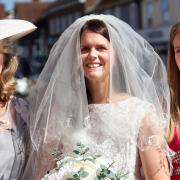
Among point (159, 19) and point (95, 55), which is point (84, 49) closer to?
point (95, 55)

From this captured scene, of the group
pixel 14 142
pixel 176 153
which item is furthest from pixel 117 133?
pixel 14 142

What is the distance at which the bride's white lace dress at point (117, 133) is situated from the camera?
2682mm

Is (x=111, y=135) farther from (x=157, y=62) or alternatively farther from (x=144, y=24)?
(x=144, y=24)

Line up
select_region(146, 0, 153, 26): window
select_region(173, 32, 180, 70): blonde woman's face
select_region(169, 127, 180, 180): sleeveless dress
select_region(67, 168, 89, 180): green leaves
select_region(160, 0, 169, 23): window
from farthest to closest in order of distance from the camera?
select_region(146, 0, 153, 26): window
select_region(160, 0, 169, 23): window
select_region(173, 32, 180, 70): blonde woman's face
select_region(169, 127, 180, 180): sleeveless dress
select_region(67, 168, 89, 180): green leaves

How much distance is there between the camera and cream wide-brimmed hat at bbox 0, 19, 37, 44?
2884mm

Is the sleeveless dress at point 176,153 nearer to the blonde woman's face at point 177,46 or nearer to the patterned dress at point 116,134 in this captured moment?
the patterned dress at point 116,134

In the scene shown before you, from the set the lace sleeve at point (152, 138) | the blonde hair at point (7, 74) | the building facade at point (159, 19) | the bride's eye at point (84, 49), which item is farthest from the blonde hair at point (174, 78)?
the building facade at point (159, 19)

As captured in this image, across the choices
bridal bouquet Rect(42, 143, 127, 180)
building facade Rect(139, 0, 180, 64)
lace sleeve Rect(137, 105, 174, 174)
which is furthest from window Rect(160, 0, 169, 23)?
bridal bouquet Rect(42, 143, 127, 180)

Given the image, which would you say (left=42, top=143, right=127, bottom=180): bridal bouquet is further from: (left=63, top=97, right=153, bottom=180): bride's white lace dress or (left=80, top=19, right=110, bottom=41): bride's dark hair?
(left=80, top=19, right=110, bottom=41): bride's dark hair

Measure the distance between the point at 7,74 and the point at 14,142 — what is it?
413 mm

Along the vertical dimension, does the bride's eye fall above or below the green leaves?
above

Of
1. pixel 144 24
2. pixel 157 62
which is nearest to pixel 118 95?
pixel 157 62

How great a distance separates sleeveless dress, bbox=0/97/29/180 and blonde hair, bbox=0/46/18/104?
83 millimetres

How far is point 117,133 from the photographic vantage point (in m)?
2.73
